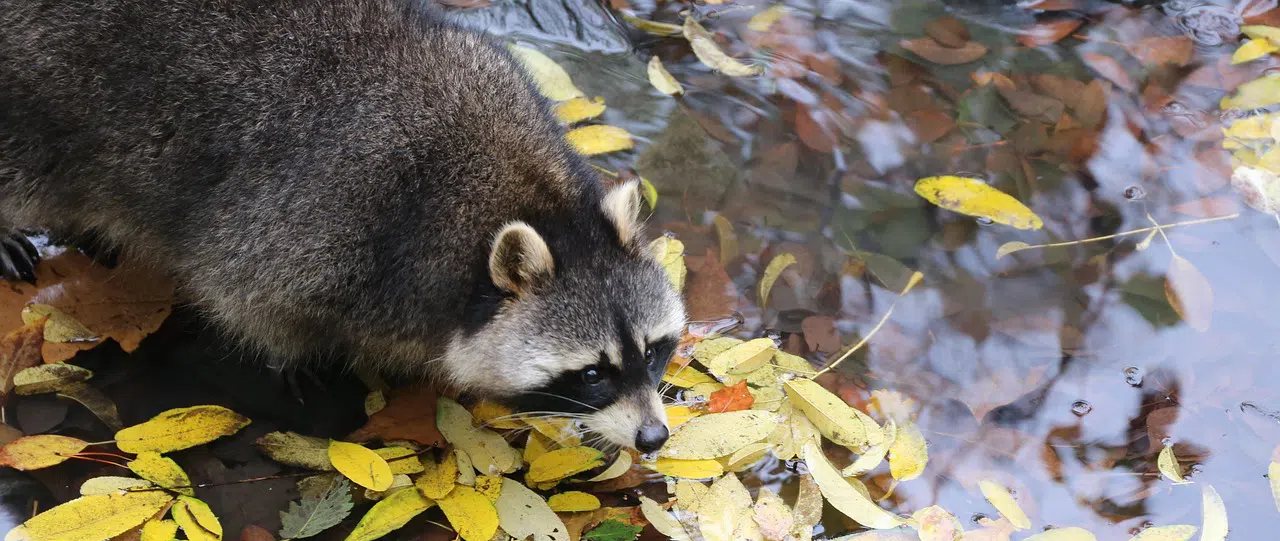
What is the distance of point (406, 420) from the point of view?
505 centimetres

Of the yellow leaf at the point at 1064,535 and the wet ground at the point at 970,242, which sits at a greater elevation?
the wet ground at the point at 970,242

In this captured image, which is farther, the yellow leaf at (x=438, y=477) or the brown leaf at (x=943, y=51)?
the brown leaf at (x=943, y=51)

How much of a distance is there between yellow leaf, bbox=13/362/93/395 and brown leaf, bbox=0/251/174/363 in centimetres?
8

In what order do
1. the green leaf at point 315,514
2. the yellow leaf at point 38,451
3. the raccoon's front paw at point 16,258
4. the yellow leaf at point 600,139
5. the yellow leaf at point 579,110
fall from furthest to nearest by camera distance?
the yellow leaf at point 579,110 → the yellow leaf at point 600,139 → the raccoon's front paw at point 16,258 → the yellow leaf at point 38,451 → the green leaf at point 315,514

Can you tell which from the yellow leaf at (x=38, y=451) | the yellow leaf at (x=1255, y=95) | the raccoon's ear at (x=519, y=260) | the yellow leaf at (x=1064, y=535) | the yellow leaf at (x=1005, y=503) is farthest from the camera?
the yellow leaf at (x=1255, y=95)

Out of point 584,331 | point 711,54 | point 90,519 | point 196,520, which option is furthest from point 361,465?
point 711,54

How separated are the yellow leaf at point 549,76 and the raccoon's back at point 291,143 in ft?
6.48

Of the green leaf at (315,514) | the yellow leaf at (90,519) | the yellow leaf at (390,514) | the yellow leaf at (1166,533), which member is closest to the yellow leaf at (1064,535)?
the yellow leaf at (1166,533)

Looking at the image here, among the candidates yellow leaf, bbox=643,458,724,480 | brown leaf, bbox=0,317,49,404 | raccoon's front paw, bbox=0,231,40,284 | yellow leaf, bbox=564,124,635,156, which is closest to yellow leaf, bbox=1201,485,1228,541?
yellow leaf, bbox=643,458,724,480

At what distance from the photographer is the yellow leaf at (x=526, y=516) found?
179 inches

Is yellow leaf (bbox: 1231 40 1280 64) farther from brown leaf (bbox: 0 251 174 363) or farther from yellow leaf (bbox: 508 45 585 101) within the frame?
brown leaf (bbox: 0 251 174 363)

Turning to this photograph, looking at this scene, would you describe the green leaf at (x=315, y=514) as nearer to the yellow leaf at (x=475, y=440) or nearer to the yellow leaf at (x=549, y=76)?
the yellow leaf at (x=475, y=440)

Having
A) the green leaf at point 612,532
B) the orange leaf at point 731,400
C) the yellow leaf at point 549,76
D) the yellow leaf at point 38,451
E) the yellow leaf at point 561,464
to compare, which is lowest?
the green leaf at point 612,532

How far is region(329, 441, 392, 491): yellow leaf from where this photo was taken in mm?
4594
